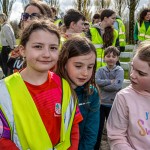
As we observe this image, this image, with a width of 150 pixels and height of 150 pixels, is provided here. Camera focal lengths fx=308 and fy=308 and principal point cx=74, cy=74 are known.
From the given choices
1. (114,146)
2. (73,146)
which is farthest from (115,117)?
(73,146)

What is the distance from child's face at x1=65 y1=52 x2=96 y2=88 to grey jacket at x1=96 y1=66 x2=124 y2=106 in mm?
1488

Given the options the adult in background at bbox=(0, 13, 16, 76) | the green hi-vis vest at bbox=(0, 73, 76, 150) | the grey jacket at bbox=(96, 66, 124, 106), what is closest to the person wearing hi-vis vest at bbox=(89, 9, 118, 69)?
the grey jacket at bbox=(96, 66, 124, 106)

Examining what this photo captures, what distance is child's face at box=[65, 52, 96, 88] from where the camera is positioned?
6.69 feet

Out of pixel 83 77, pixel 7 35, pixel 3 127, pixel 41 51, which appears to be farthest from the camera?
pixel 7 35

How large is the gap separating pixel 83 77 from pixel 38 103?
15.7 inches

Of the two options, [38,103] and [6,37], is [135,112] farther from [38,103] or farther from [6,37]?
[6,37]

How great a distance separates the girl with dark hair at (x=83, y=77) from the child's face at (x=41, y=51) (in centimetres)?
20

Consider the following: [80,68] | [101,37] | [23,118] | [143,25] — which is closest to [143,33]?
[143,25]

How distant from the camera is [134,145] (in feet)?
6.18

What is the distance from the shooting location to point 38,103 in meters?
1.79

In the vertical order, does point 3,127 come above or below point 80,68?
below

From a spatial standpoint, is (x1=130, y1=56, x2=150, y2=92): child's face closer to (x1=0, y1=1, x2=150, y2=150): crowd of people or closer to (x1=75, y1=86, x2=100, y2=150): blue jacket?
(x1=0, y1=1, x2=150, y2=150): crowd of people

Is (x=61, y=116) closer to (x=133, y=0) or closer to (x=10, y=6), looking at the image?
(x=133, y=0)

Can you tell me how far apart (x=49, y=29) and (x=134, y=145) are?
89cm
